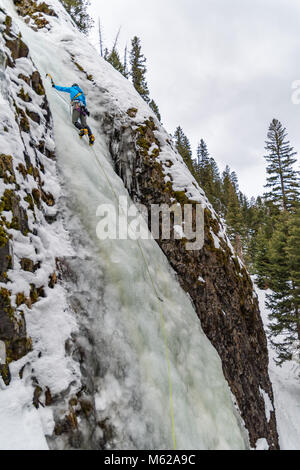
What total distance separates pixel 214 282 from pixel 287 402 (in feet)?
33.6

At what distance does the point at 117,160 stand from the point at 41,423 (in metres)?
7.26

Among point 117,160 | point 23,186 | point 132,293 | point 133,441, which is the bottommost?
point 133,441

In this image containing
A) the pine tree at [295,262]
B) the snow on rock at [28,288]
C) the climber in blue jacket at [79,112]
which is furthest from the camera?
the pine tree at [295,262]

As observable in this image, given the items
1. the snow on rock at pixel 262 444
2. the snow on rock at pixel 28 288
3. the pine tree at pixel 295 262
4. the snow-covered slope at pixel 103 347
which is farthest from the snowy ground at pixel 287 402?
the snow on rock at pixel 28 288

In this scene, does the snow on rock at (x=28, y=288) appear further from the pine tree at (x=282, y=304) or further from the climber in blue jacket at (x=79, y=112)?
the pine tree at (x=282, y=304)

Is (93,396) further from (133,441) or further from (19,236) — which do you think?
(19,236)

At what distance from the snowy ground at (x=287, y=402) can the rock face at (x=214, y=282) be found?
1355 millimetres

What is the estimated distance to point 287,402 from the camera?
42.2 feet

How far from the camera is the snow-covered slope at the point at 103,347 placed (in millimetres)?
2980

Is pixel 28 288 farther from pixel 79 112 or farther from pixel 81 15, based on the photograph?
pixel 81 15

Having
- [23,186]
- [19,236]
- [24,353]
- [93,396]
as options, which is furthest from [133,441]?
[23,186]

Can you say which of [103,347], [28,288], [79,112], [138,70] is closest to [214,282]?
[103,347]

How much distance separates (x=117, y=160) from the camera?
838cm

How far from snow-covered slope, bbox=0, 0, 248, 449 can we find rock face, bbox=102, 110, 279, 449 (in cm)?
67
